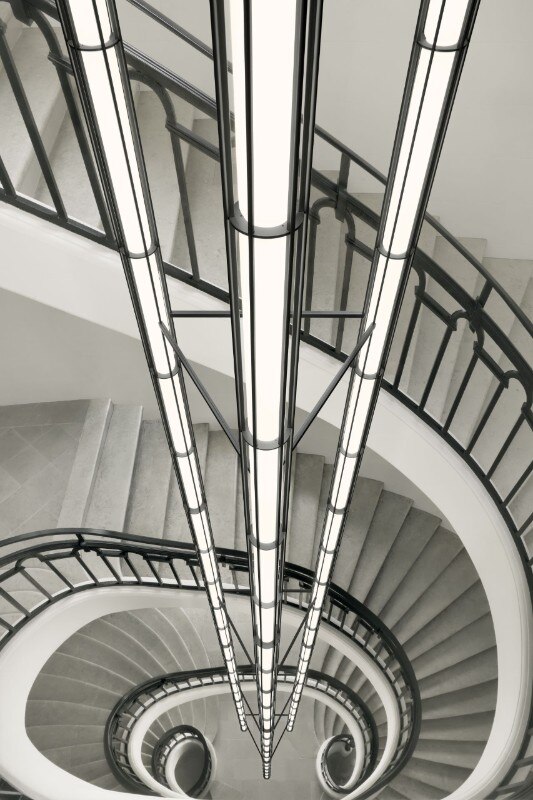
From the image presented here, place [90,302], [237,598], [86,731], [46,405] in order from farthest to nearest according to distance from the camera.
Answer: [86,731]
[46,405]
[237,598]
[90,302]

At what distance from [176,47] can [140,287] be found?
4.41 metres

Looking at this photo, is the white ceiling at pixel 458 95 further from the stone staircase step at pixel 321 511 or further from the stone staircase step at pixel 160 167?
the stone staircase step at pixel 321 511

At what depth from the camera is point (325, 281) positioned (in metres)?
4.93

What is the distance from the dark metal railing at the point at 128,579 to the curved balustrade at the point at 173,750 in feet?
12.9

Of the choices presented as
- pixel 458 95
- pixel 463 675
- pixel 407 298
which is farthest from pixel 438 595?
pixel 458 95

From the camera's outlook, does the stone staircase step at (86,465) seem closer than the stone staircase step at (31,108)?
No

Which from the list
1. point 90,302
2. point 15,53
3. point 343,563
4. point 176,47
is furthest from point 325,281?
point 343,563

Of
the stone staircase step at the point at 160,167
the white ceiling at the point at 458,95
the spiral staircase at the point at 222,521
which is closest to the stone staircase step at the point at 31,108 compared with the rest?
the spiral staircase at the point at 222,521

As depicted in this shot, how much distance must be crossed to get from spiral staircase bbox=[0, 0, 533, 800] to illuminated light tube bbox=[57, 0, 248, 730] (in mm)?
1556

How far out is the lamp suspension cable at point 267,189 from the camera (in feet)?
3.12

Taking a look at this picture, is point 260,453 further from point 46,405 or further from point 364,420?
point 46,405

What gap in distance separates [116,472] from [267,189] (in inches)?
235

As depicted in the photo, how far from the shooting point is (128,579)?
20.1ft

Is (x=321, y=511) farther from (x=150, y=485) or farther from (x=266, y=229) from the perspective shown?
(x=266, y=229)
